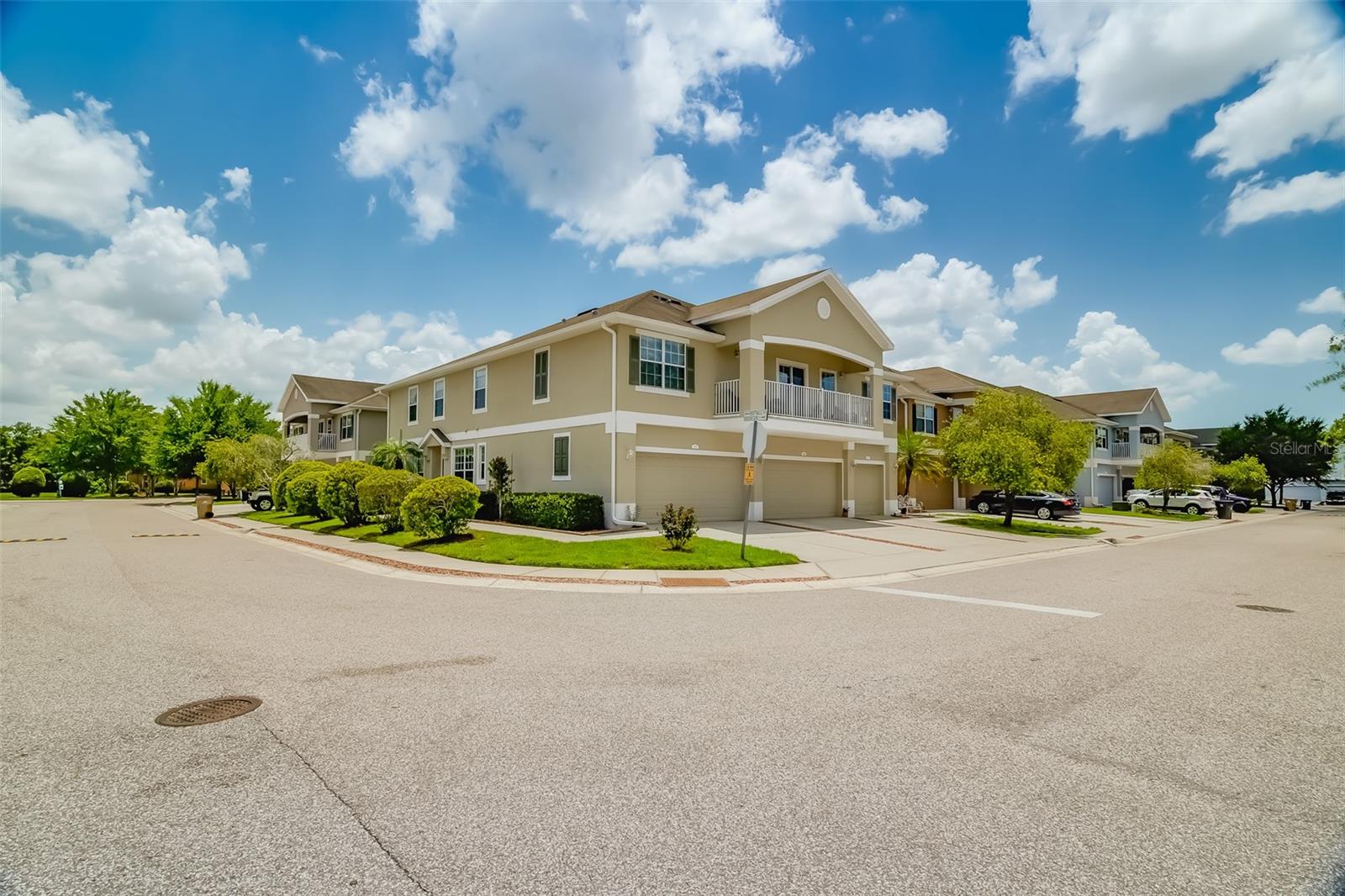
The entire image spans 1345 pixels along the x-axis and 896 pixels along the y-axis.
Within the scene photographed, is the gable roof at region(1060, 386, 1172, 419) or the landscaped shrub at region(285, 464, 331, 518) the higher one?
the gable roof at region(1060, 386, 1172, 419)

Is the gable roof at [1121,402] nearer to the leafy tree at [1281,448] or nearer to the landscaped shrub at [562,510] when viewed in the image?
the leafy tree at [1281,448]

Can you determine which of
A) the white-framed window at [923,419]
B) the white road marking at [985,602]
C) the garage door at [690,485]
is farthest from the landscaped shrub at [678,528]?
the white-framed window at [923,419]

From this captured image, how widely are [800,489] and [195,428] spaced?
44.3 metres

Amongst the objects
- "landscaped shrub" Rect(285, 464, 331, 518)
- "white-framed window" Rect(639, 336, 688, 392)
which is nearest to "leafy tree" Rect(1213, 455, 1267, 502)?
"white-framed window" Rect(639, 336, 688, 392)

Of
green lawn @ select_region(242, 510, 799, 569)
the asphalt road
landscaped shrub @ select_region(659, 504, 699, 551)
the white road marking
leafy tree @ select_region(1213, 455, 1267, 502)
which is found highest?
leafy tree @ select_region(1213, 455, 1267, 502)

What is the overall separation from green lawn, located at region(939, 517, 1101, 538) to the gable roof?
27.6m

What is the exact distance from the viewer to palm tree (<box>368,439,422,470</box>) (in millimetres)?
27891

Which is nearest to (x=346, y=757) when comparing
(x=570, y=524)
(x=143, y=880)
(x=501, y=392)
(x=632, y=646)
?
(x=143, y=880)

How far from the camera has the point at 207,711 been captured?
5074 mm

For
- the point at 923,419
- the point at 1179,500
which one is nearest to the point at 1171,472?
the point at 1179,500

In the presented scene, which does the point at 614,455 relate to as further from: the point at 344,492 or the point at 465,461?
the point at 465,461

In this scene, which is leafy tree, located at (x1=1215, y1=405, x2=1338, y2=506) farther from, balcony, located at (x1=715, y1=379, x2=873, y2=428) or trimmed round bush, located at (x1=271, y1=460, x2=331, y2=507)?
trimmed round bush, located at (x1=271, y1=460, x2=331, y2=507)

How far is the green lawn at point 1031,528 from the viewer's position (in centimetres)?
2461

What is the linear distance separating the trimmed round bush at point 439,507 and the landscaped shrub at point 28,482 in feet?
196
